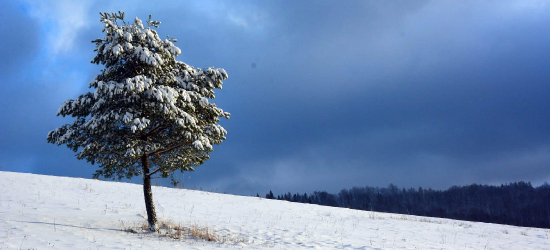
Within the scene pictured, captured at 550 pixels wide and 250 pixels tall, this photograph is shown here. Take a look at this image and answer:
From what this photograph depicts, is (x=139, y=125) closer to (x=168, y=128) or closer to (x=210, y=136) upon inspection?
(x=168, y=128)

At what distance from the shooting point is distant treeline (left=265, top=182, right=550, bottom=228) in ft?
399

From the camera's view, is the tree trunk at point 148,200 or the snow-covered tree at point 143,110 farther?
the tree trunk at point 148,200

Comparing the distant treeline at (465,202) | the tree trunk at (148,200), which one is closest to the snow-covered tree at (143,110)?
the tree trunk at (148,200)

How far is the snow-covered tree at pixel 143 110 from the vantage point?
11344 millimetres

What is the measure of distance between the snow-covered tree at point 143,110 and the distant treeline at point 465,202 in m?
107

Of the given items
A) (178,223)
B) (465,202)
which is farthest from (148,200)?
(465,202)

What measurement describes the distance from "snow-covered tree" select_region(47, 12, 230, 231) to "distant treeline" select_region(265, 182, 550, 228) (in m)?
107

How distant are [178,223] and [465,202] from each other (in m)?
162

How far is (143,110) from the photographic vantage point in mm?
11922

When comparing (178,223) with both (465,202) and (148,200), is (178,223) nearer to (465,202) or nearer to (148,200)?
(148,200)

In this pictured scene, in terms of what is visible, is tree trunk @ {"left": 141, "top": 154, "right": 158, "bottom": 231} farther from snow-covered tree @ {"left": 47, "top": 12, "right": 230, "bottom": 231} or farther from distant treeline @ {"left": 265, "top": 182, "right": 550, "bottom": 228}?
distant treeline @ {"left": 265, "top": 182, "right": 550, "bottom": 228}

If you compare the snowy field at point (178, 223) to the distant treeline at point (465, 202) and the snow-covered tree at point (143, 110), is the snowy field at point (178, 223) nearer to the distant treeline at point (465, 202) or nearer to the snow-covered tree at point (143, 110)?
the snow-covered tree at point (143, 110)

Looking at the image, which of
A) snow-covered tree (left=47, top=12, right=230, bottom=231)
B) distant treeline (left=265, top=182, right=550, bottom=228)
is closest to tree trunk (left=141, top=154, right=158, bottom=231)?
snow-covered tree (left=47, top=12, right=230, bottom=231)

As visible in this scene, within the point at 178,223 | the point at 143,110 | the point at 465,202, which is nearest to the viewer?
the point at 143,110
